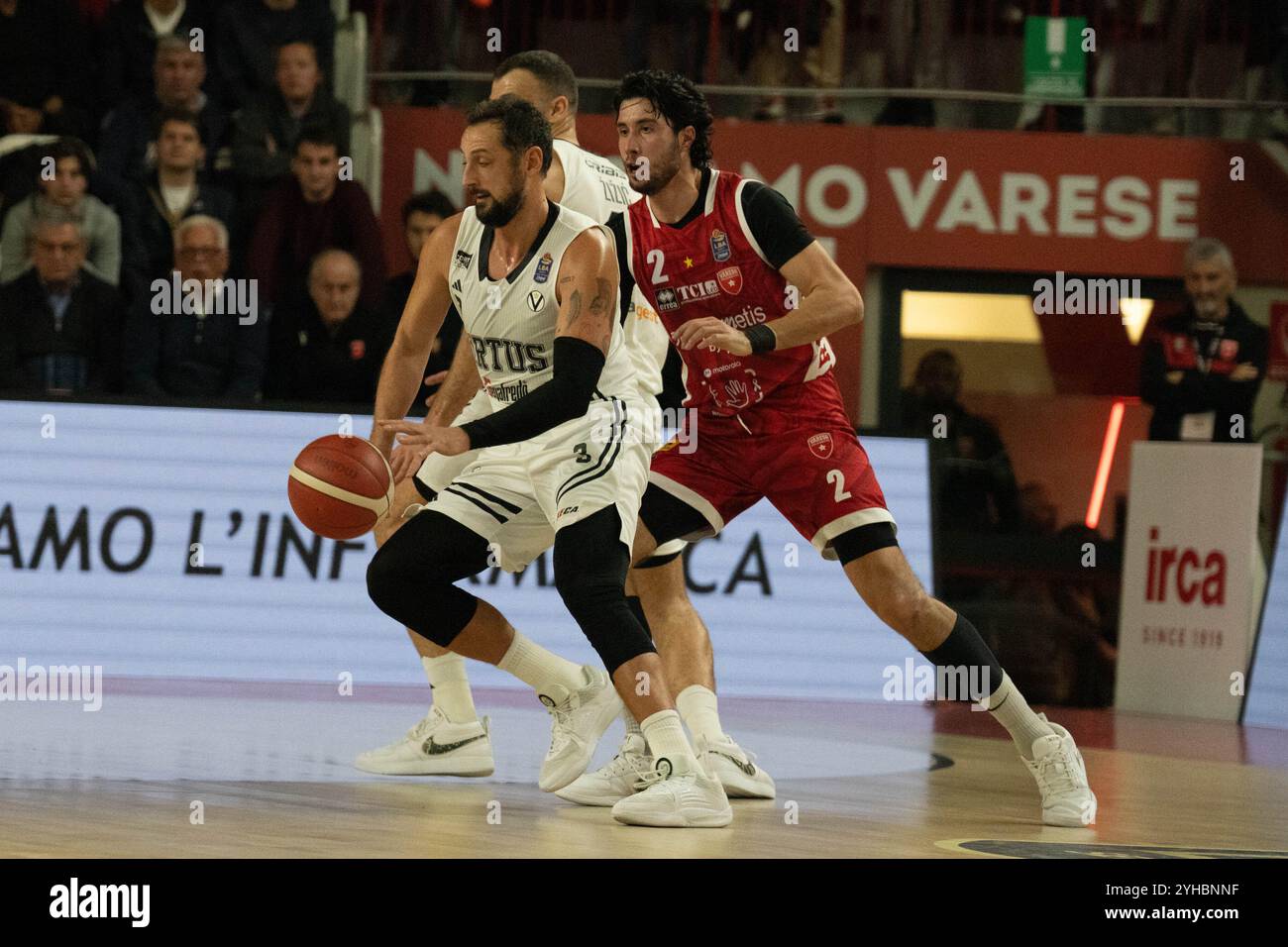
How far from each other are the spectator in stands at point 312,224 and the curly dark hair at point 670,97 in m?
5.22

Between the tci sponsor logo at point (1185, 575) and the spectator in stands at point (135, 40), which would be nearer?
the tci sponsor logo at point (1185, 575)

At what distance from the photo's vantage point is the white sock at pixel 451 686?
6121 millimetres

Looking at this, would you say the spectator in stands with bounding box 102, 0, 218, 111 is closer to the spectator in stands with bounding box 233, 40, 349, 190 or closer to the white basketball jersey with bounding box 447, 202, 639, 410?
the spectator in stands with bounding box 233, 40, 349, 190

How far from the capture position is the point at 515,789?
230 inches

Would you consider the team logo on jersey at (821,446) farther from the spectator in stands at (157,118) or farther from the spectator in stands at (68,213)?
the spectator in stands at (157,118)

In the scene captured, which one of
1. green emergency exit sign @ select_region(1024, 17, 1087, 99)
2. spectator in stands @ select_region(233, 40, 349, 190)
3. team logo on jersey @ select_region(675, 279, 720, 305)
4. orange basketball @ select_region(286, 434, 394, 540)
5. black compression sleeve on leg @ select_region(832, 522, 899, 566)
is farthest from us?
green emergency exit sign @ select_region(1024, 17, 1087, 99)

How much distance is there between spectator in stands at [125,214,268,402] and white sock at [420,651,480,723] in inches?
159

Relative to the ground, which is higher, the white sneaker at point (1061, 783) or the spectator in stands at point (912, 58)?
the spectator in stands at point (912, 58)

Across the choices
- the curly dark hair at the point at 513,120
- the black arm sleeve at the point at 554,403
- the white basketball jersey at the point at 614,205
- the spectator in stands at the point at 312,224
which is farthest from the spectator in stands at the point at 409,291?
the black arm sleeve at the point at 554,403

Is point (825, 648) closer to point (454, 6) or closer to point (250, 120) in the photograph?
point (250, 120)

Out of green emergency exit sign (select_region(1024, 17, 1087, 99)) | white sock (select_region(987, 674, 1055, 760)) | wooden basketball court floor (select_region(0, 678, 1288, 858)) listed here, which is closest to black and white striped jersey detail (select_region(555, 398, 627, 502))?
wooden basketball court floor (select_region(0, 678, 1288, 858))

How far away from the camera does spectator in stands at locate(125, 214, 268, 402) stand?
9.94 m

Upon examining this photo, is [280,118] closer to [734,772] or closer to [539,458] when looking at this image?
[539,458]

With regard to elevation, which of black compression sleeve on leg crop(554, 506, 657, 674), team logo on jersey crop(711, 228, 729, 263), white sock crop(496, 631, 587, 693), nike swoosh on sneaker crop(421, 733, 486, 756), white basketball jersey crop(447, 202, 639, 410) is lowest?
nike swoosh on sneaker crop(421, 733, 486, 756)
